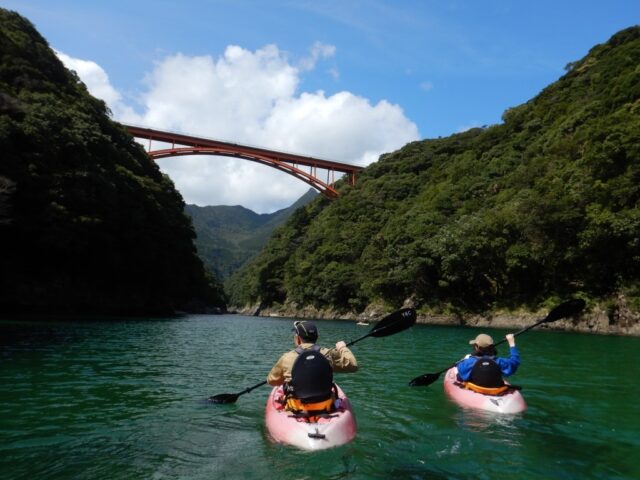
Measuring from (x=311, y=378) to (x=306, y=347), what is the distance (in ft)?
1.84

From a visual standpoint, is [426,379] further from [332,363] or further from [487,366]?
[332,363]

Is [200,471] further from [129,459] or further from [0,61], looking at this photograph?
[0,61]

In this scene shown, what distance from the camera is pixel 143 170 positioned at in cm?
4753

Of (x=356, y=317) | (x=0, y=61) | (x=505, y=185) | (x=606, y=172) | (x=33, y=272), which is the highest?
(x=0, y=61)

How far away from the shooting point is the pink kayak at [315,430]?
4.62 metres

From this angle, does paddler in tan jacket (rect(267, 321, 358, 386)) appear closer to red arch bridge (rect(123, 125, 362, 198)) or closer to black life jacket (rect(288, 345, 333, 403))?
black life jacket (rect(288, 345, 333, 403))

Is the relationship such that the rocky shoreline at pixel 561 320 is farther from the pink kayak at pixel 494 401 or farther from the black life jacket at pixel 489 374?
the black life jacket at pixel 489 374

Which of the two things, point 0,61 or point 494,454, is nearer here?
point 494,454

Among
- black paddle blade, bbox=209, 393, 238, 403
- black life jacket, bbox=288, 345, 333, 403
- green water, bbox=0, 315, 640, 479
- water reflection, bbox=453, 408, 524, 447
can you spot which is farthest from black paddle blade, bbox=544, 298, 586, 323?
black paddle blade, bbox=209, 393, 238, 403

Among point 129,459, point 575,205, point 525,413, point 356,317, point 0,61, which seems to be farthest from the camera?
point 356,317

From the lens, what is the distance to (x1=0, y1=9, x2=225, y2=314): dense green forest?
2852 cm

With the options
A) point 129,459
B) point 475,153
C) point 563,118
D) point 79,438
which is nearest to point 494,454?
point 129,459

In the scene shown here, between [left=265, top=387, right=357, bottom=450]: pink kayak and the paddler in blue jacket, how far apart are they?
258cm

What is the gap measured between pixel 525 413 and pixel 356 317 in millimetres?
44932
